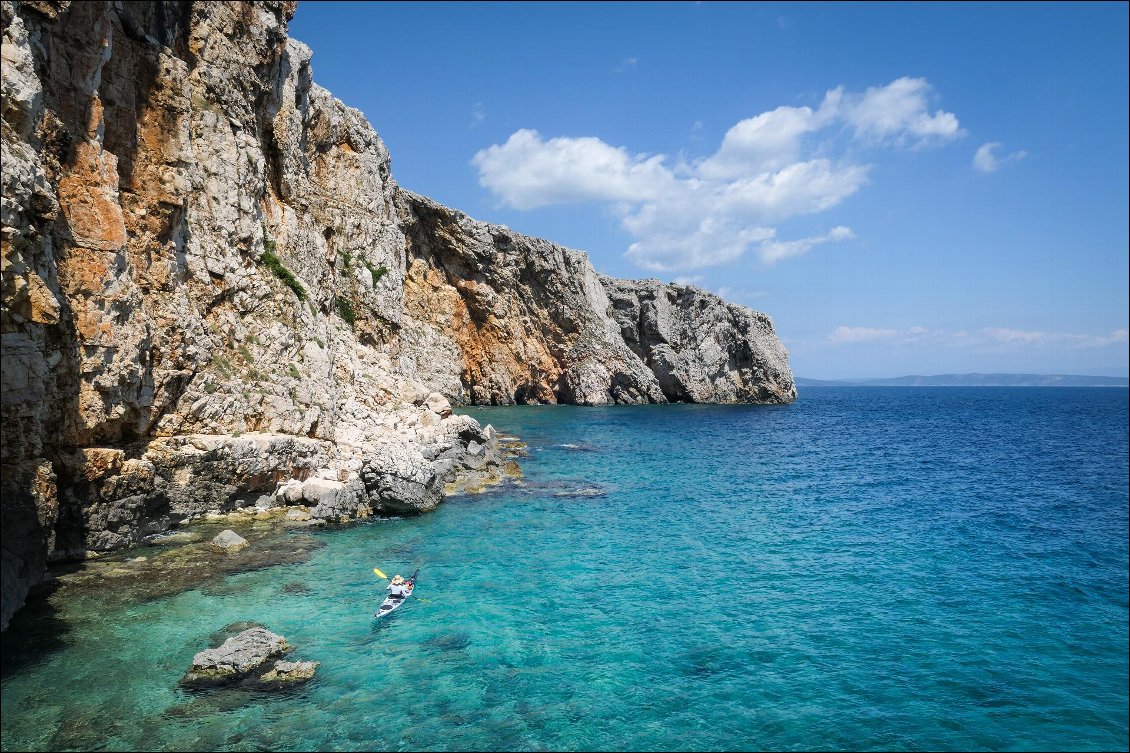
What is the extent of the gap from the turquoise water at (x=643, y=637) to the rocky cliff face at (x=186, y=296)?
4240 mm

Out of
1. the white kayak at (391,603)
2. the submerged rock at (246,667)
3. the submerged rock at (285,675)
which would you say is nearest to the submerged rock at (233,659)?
the submerged rock at (246,667)

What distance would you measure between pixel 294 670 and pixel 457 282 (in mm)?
71449

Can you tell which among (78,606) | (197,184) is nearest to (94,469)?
(78,606)

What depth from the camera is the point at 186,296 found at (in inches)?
962

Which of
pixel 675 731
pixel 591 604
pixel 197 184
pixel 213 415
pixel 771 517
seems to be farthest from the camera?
pixel 771 517

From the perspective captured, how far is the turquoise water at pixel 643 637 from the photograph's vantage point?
11.5 metres

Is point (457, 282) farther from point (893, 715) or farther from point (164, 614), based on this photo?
point (893, 715)

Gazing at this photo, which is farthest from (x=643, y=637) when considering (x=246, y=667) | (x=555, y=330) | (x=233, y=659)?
(x=555, y=330)

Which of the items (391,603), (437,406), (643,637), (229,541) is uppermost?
(437,406)

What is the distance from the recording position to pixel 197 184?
2638 cm

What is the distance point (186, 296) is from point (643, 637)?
21.7 metres

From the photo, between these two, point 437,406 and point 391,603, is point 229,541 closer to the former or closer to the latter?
point 391,603

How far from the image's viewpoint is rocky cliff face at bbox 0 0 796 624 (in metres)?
15.8

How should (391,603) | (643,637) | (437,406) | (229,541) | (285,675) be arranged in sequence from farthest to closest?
(437,406), (229,541), (391,603), (643,637), (285,675)
